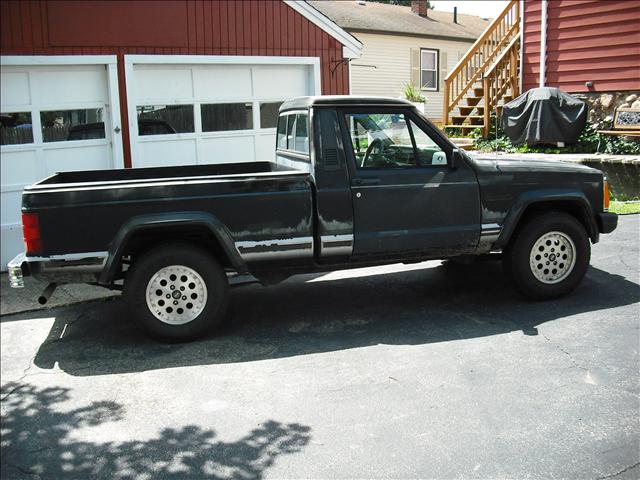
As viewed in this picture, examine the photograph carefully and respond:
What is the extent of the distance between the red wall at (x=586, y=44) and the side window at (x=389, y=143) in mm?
9747

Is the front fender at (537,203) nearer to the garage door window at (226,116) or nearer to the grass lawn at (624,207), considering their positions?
the grass lawn at (624,207)

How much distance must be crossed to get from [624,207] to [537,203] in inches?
225

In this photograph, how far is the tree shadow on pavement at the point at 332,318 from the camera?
5359 millimetres

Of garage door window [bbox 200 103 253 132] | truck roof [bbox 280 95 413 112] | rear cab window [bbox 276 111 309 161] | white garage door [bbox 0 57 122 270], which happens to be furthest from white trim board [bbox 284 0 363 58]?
truck roof [bbox 280 95 413 112]

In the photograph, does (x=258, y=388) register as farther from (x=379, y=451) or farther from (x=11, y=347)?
(x=11, y=347)

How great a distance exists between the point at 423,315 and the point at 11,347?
3640mm

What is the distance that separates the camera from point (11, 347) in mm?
5730

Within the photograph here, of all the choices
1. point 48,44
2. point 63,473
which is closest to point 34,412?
point 63,473

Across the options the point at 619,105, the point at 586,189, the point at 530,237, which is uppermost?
the point at 619,105

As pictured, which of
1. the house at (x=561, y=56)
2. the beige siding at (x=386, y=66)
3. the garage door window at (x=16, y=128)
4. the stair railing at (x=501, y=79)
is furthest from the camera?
the beige siding at (x=386, y=66)

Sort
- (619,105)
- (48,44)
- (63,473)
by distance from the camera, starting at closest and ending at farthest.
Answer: (63,473)
(48,44)
(619,105)

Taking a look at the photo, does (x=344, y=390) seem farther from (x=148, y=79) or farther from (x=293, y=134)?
(x=148, y=79)

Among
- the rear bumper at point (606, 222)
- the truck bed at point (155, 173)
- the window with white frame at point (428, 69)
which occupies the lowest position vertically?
the rear bumper at point (606, 222)

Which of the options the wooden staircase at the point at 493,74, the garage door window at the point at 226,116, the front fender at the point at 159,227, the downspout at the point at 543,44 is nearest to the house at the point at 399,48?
the wooden staircase at the point at 493,74
